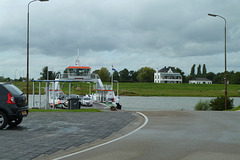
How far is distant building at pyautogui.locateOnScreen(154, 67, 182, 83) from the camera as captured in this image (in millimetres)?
163875

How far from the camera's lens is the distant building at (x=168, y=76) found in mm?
163875

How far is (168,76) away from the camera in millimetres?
166375

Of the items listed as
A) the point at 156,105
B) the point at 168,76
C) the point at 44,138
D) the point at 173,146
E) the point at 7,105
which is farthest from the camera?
the point at 168,76

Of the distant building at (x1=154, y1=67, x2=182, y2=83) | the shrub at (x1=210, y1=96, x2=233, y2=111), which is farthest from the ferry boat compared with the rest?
the distant building at (x1=154, y1=67, x2=182, y2=83)

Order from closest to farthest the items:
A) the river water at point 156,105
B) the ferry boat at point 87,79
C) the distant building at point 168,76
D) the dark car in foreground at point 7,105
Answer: the dark car in foreground at point 7,105 < the ferry boat at point 87,79 < the river water at point 156,105 < the distant building at point 168,76

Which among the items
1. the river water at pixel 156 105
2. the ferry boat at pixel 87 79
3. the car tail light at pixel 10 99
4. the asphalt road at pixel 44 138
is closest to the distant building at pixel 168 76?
the river water at pixel 156 105

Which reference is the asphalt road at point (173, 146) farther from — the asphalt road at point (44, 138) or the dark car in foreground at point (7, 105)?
the dark car in foreground at point (7, 105)

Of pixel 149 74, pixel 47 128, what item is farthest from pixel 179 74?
pixel 47 128

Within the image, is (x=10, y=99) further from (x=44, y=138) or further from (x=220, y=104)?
(x=220, y=104)

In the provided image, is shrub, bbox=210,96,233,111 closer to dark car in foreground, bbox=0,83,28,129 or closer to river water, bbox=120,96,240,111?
river water, bbox=120,96,240,111

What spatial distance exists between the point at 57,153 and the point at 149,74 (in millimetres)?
163845

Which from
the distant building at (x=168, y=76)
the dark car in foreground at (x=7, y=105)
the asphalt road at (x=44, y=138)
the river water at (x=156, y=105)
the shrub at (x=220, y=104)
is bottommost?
the river water at (x=156, y=105)

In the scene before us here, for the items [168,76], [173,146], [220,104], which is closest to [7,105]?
[173,146]

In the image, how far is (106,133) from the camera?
35.4ft
